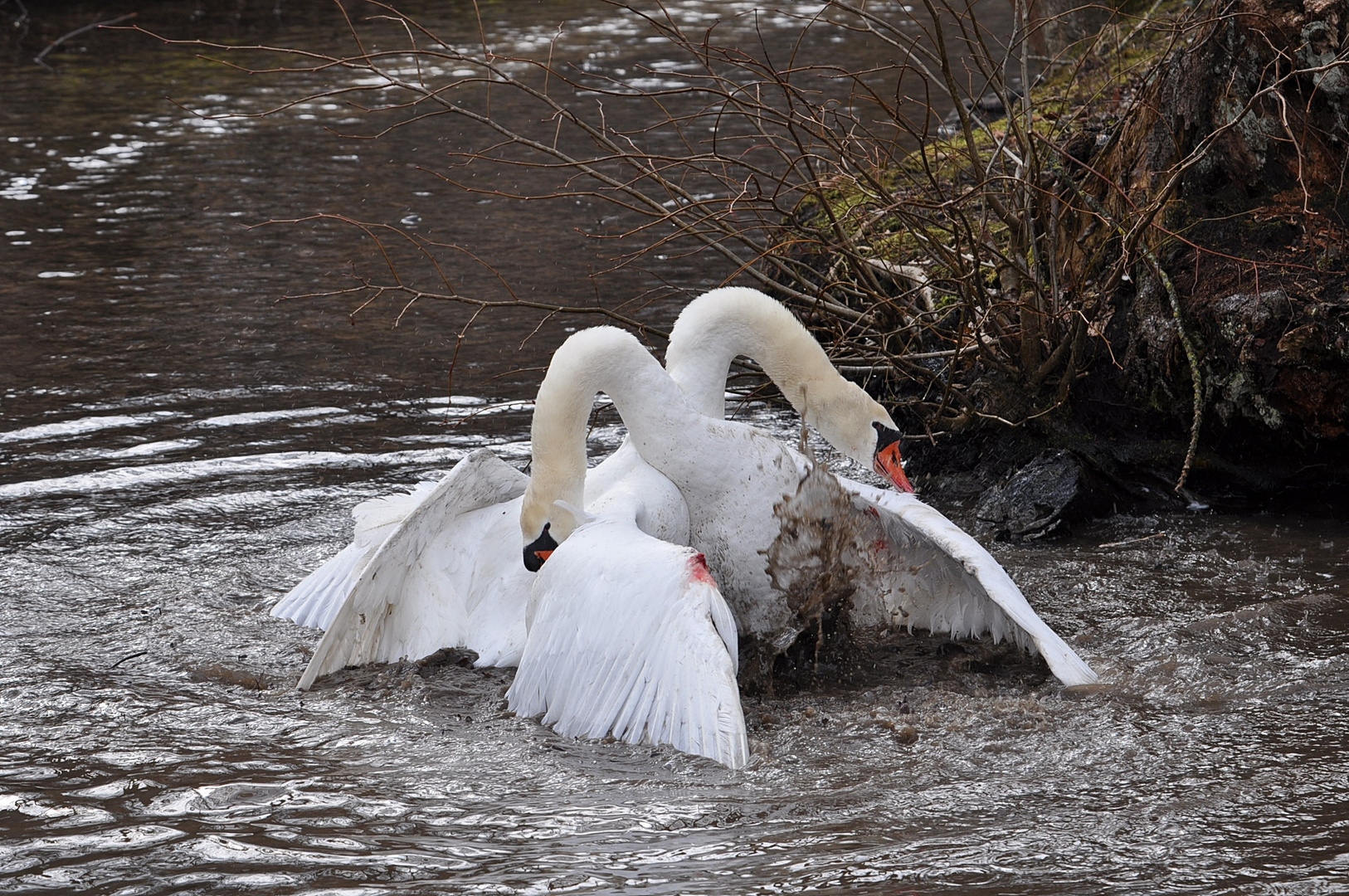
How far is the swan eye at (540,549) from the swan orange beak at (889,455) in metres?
1.46

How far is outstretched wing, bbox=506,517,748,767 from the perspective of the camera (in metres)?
4.23

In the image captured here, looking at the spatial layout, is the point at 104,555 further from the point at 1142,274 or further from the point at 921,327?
the point at 1142,274

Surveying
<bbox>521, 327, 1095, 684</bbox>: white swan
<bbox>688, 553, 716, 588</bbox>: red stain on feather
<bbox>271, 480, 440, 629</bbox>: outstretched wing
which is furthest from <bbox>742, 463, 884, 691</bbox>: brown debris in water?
<bbox>271, 480, 440, 629</bbox>: outstretched wing

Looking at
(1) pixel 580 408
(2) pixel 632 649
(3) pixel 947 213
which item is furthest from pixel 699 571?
(3) pixel 947 213

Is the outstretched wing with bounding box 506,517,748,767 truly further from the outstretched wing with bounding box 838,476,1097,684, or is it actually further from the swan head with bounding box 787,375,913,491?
the swan head with bounding box 787,375,913,491

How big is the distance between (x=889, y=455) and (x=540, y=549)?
1550 mm

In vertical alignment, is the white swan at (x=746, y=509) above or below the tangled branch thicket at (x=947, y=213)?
below

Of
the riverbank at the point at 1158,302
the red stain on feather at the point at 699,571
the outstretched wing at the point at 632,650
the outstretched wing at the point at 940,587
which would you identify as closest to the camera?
the outstretched wing at the point at 632,650

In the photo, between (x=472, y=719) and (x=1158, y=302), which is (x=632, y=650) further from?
(x=1158, y=302)

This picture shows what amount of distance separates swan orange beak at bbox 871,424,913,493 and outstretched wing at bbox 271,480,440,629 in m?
1.87

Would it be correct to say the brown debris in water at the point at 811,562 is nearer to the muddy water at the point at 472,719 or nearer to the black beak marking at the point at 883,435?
the muddy water at the point at 472,719

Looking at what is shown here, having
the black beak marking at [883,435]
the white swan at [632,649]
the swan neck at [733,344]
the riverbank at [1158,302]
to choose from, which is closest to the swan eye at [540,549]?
the white swan at [632,649]

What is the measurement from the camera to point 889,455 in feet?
18.9

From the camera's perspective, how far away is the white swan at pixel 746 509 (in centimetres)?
511
